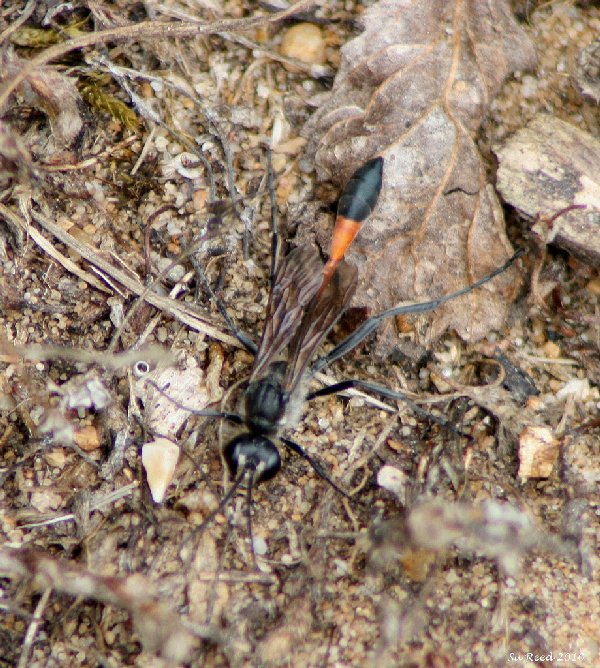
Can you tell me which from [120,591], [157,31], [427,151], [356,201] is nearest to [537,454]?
[356,201]

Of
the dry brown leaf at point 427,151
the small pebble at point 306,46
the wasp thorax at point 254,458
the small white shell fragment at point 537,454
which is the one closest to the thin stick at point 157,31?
the small pebble at point 306,46

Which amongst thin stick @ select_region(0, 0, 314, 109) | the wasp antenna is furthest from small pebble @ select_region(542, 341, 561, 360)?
thin stick @ select_region(0, 0, 314, 109)

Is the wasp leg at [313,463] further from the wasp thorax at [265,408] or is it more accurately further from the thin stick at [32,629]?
the thin stick at [32,629]

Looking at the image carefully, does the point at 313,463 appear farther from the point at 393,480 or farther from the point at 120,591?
the point at 120,591

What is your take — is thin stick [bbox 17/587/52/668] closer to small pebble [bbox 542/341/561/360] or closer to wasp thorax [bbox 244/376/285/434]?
wasp thorax [bbox 244/376/285/434]

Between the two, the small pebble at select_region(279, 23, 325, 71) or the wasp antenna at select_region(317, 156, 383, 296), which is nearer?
the wasp antenna at select_region(317, 156, 383, 296)

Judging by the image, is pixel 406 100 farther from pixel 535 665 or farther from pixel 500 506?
pixel 535 665
